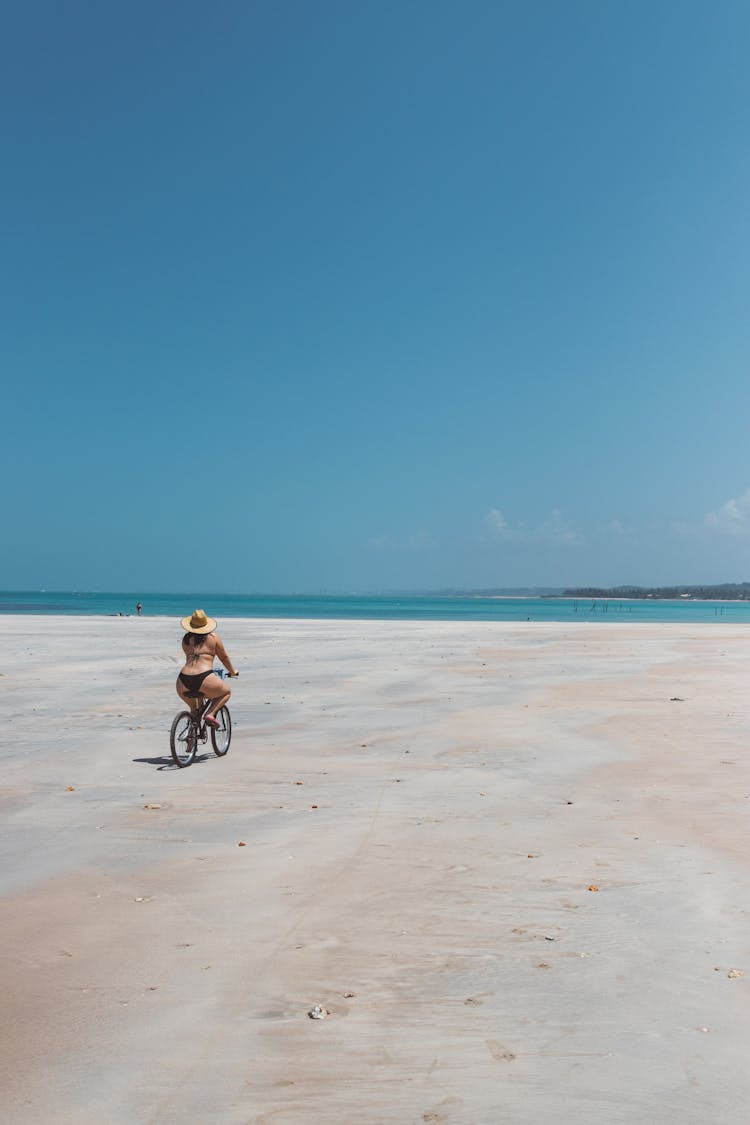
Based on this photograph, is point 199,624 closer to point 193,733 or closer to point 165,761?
point 193,733

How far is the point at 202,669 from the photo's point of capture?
12.1m

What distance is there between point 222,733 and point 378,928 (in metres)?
6.91

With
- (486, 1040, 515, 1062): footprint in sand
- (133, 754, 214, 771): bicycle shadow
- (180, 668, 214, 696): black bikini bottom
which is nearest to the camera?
(486, 1040, 515, 1062): footprint in sand

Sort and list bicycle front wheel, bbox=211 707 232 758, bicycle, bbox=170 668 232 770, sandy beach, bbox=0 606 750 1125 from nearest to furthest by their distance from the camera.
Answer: sandy beach, bbox=0 606 750 1125, bicycle, bbox=170 668 232 770, bicycle front wheel, bbox=211 707 232 758

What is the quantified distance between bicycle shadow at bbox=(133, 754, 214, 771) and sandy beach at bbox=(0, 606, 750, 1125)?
78 millimetres

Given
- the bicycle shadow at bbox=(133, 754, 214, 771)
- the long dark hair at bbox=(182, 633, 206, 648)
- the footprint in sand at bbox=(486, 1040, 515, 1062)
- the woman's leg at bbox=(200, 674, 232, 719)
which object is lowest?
the bicycle shadow at bbox=(133, 754, 214, 771)

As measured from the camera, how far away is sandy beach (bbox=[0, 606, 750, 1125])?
422 cm

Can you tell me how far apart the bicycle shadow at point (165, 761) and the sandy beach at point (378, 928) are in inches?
3.1

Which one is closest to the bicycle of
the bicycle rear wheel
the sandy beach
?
the bicycle rear wheel

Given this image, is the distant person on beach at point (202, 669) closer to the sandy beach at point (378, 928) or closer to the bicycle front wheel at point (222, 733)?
the bicycle front wheel at point (222, 733)

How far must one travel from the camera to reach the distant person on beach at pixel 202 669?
12.0 metres

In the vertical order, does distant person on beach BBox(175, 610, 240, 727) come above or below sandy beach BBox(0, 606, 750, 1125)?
above

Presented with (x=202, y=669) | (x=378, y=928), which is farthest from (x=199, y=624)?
(x=378, y=928)

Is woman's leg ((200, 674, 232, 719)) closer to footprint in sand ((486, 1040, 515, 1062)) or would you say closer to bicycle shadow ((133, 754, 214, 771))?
bicycle shadow ((133, 754, 214, 771))
